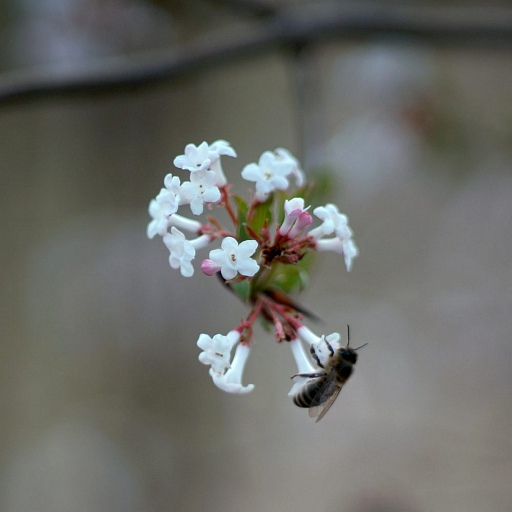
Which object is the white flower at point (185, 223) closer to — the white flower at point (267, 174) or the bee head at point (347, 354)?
the white flower at point (267, 174)

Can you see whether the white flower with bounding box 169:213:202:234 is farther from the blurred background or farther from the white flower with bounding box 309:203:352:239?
the blurred background

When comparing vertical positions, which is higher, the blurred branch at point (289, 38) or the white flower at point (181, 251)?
the blurred branch at point (289, 38)

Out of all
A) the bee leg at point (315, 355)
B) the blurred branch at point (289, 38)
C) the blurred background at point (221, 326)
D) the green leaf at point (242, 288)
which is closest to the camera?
the green leaf at point (242, 288)

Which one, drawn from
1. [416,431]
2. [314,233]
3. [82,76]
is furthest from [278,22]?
[416,431]

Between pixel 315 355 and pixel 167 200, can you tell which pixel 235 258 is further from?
pixel 315 355

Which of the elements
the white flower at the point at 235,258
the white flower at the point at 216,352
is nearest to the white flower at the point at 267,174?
the white flower at the point at 235,258

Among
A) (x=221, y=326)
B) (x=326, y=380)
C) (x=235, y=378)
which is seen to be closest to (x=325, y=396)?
(x=326, y=380)
